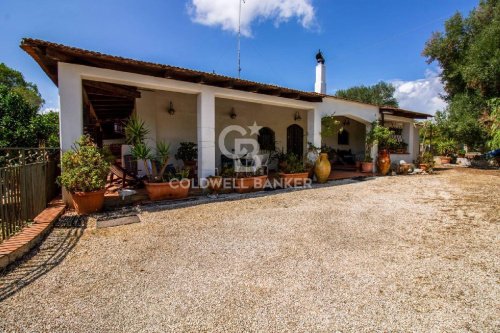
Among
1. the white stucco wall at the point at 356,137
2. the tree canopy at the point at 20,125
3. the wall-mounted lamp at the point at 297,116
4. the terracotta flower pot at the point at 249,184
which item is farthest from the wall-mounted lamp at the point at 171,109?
the white stucco wall at the point at 356,137

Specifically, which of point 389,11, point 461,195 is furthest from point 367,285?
point 389,11

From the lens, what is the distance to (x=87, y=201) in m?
5.04

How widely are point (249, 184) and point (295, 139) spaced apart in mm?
5601

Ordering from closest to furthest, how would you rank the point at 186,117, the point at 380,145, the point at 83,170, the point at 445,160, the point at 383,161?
1. the point at 83,170
2. the point at 186,117
3. the point at 383,161
4. the point at 380,145
5. the point at 445,160

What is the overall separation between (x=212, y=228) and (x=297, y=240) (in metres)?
1.45

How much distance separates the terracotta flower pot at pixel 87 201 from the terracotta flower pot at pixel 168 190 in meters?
1.07

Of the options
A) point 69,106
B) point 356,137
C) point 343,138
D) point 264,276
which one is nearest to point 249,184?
point 69,106

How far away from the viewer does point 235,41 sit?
12.7 metres

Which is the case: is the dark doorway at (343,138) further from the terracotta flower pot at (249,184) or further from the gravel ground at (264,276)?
the gravel ground at (264,276)

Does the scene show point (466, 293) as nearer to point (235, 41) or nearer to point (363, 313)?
point (363, 313)

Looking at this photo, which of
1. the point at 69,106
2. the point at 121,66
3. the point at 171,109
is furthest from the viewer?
the point at 171,109

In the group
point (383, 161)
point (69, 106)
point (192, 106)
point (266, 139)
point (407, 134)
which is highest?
point (192, 106)

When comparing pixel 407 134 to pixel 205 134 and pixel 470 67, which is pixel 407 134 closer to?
pixel 470 67

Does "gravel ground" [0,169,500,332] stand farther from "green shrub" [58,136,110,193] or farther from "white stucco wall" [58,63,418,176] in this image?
"white stucco wall" [58,63,418,176]
